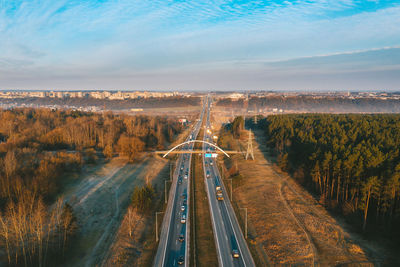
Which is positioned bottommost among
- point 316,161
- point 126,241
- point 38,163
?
point 126,241

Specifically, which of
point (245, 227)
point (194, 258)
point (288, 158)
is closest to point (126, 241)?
point (194, 258)

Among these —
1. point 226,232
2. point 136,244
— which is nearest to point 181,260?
point 136,244

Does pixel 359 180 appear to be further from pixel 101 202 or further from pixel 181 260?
pixel 101 202

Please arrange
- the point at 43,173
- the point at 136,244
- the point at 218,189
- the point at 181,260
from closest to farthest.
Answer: the point at 181,260 < the point at 136,244 < the point at 43,173 < the point at 218,189

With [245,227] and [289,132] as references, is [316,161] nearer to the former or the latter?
[245,227]

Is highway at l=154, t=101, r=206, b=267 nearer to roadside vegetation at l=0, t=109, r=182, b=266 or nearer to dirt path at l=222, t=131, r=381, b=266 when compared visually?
roadside vegetation at l=0, t=109, r=182, b=266

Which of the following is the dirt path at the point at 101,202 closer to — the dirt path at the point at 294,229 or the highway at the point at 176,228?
the highway at the point at 176,228
